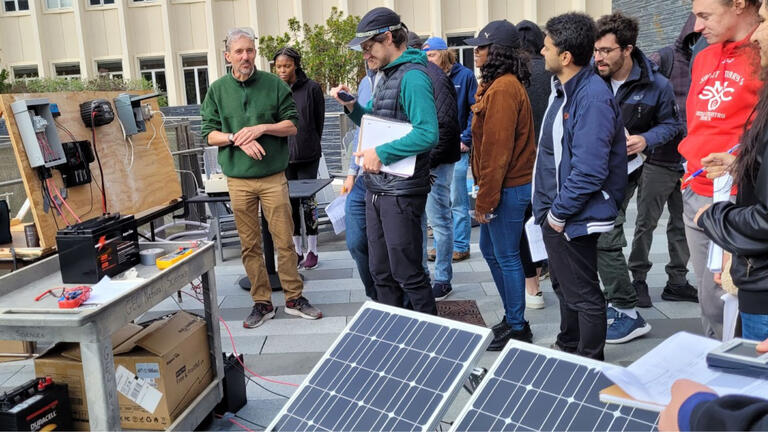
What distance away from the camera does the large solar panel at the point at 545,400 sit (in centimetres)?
158

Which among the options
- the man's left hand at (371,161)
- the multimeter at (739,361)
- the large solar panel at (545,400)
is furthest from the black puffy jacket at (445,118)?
the multimeter at (739,361)

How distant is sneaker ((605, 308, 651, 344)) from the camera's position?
13.4 ft

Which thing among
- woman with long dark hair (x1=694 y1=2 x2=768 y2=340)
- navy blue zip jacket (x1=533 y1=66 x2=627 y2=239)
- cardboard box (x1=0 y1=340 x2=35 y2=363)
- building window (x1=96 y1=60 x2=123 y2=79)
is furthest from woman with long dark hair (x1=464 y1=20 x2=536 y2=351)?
building window (x1=96 y1=60 x2=123 y2=79)

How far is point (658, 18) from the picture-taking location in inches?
438

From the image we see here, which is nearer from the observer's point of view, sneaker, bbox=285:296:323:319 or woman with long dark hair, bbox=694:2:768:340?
woman with long dark hair, bbox=694:2:768:340

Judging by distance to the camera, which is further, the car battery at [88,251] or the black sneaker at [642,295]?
the black sneaker at [642,295]

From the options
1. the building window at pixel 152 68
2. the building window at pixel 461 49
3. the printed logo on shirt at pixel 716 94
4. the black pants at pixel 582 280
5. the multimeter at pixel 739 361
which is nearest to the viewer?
the multimeter at pixel 739 361

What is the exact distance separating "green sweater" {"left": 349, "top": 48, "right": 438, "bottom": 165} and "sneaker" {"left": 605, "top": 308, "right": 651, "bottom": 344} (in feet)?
6.03

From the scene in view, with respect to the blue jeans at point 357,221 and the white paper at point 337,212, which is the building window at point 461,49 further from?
the blue jeans at point 357,221

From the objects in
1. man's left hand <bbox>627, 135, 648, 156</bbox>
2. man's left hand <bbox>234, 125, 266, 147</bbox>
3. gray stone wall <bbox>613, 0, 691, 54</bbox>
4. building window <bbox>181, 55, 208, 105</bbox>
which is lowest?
man's left hand <bbox>627, 135, 648, 156</bbox>

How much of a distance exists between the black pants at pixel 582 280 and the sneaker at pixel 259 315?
238 cm

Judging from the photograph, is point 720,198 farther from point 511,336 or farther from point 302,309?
point 302,309

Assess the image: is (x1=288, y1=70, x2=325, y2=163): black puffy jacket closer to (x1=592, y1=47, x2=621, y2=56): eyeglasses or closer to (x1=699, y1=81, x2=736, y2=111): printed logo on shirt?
(x1=592, y1=47, x2=621, y2=56): eyeglasses

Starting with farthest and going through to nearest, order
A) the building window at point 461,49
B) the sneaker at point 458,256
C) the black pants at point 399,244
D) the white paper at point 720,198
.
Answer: the building window at point 461,49 → the sneaker at point 458,256 → the black pants at point 399,244 → the white paper at point 720,198
